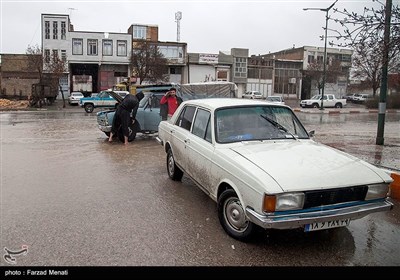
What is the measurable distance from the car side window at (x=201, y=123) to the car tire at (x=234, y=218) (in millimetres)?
1198

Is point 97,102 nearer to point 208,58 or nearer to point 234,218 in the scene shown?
point 208,58

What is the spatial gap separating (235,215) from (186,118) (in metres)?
2.49

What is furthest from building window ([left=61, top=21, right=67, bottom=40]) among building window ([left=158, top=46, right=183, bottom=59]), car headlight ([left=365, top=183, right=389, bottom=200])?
car headlight ([left=365, top=183, right=389, bottom=200])

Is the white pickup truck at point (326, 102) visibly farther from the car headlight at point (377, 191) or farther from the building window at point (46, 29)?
the car headlight at point (377, 191)

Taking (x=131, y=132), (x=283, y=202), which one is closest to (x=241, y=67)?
(x=131, y=132)

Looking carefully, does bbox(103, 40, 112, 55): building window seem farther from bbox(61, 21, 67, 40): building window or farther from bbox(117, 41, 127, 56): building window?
bbox(61, 21, 67, 40): building window

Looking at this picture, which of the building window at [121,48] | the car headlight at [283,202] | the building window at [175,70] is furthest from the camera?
the building window at [175,70]

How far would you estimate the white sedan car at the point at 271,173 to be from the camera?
340cm

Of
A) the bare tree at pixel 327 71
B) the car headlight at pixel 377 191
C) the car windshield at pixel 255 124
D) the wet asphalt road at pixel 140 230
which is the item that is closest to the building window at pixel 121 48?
the bare tree at pixel 327 71

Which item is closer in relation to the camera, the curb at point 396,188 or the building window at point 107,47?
the curb at point 396,188

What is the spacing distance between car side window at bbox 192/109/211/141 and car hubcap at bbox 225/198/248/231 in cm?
128

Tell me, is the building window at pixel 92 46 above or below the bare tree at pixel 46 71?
above

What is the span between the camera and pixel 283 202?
3373 millimetres
